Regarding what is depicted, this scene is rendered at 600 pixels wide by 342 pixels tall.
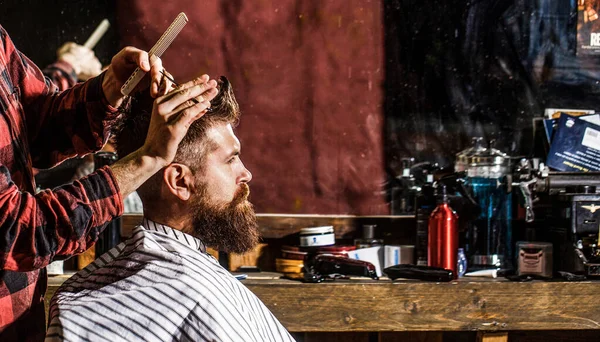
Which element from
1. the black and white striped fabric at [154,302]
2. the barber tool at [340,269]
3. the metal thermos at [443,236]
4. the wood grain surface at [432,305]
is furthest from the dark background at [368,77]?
the black and white striped fabric at [154,302]

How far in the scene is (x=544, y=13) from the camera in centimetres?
279

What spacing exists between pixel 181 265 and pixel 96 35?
1.50 meters

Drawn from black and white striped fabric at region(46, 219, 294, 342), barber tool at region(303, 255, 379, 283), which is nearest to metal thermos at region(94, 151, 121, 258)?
barber tool at region(303, 255, 379, 283)

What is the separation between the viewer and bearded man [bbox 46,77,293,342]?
1.42 meters

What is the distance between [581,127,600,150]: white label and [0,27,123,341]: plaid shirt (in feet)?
6.15

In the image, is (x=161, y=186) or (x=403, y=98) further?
(x=403, y=98)

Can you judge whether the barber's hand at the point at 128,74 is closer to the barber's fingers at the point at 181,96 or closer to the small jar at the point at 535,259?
the barber's fingers at the point at 181,96

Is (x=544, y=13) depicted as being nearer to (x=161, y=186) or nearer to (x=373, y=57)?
(x=373, y=57)

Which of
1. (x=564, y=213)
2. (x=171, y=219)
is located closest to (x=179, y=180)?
(x=171, y=219)

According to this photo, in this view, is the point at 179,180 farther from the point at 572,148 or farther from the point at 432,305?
the point at 572,148

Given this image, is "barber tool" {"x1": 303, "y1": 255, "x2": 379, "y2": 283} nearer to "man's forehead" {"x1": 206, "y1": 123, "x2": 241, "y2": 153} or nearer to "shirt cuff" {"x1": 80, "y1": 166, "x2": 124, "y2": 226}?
"man's forehead" {"x1": 206, "y1": 123, "x2": 241, "y2": 153}

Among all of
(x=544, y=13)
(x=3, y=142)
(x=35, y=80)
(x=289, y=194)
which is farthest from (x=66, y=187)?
(x=544, y=13)

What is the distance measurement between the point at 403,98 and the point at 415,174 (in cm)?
31

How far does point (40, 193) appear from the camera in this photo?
4.60 ft
